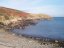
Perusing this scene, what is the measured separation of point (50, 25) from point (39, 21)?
1.46m

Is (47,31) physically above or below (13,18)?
below

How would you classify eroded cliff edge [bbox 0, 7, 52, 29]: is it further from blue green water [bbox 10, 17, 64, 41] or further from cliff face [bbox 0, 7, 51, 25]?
blue green water [bbox 10, 17, 64, 41]

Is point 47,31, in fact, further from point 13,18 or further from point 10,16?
point 10,16

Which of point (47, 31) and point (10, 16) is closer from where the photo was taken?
point (47, 31)

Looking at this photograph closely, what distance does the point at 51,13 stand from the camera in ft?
32.6

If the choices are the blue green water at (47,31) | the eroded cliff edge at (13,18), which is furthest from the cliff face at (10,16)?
the blue green water at (47,31)

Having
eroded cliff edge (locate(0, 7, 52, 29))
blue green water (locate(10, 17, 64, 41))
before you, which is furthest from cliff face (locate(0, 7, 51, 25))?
blue green water (locate(10, 17, 64, 41))

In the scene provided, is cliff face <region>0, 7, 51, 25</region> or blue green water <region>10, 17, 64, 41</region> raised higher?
cliff face <region>0, 7, 51, 25</region>

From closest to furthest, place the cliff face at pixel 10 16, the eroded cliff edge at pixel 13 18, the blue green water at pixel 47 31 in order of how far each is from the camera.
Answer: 1. the blue green water at pixel 47 31
2. the eroded cliff edge at pixel 13 18
3. the cliff face at pixel 10 16

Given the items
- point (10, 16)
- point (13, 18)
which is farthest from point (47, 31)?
point (10, 16)

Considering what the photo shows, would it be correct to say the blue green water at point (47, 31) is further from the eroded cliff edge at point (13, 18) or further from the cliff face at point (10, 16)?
the cliff face at point (10, 16)

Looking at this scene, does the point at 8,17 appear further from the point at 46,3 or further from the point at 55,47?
the point at 55,47

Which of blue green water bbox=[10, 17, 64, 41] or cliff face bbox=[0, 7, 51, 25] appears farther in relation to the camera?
cliff face bbox=[0, 7, 51, 25]

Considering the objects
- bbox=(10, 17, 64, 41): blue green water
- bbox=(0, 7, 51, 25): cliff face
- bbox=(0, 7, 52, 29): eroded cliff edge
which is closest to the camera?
bbox=(10, 17, 64, 41): blue green water
